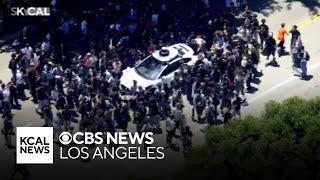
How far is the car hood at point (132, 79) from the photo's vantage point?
1233 inches

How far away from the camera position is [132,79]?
3155cm

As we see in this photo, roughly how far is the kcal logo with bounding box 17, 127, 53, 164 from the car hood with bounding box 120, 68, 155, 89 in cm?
387

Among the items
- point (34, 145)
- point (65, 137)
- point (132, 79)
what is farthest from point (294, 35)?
point (34, 145)

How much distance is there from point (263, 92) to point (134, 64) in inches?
224

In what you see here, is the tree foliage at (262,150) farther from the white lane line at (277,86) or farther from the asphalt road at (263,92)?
the white lane line at (277,86)

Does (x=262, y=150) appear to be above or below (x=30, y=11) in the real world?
below

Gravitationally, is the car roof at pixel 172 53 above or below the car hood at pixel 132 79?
above

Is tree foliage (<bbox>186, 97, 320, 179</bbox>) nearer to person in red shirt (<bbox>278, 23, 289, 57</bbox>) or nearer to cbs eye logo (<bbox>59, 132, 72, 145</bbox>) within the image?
cbs eye logo (<bbox>59, 132, 72, 145</bbox>)

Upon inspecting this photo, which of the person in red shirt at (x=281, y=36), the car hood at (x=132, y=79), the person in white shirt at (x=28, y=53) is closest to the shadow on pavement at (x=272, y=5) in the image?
the person in red shirt at (x=281, y=36)

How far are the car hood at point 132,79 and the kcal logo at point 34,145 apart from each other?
3.87 m

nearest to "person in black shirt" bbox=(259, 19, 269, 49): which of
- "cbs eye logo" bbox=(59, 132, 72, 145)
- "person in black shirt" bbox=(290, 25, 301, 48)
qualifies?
"person in black shirt" bbox=(290, 25, 301, 48)

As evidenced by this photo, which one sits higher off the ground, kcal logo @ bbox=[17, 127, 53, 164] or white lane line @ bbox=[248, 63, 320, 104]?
white lane line @ bbox=[248, 63, 320, 104]

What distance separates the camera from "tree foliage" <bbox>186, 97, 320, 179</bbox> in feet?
69.2

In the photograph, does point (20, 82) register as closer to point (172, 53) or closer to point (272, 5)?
point (172, 53)
